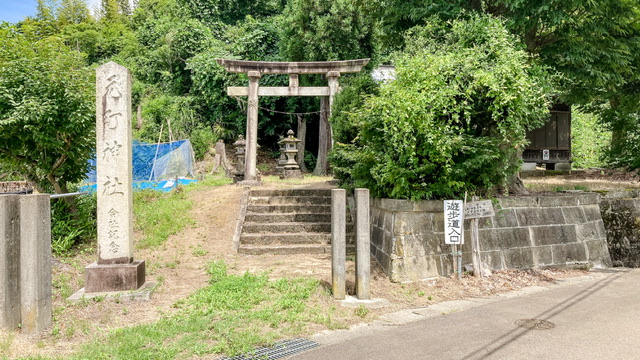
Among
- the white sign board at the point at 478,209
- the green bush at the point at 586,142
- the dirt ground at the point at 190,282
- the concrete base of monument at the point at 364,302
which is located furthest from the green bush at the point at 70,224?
the green bush at the point at 586,142

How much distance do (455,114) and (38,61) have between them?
8.15m

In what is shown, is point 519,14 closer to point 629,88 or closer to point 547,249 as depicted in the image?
point 547,249

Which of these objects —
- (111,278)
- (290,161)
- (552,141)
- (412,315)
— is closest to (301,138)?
(290,161)

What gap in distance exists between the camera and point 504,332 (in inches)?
180

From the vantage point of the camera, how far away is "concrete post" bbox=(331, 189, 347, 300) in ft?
18.6

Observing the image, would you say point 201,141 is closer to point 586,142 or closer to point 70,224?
point 70,224

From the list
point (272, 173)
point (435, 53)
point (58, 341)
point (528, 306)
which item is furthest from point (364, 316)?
point (272, 173)

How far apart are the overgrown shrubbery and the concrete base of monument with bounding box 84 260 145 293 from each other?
408 centimetres

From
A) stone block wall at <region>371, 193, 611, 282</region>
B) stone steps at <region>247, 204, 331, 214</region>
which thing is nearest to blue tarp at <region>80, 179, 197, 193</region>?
stone steps at <region>247, 204, 331, 214</region>

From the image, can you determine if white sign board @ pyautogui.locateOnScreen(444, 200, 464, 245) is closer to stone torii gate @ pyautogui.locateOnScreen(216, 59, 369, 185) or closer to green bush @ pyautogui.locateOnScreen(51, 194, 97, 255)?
green bush @ pyautogui.locateOnScreen(51, 194, 97, 255)

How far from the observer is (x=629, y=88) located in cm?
1142

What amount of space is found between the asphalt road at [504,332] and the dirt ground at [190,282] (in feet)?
1.54

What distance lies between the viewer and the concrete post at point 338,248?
5668 millimetres

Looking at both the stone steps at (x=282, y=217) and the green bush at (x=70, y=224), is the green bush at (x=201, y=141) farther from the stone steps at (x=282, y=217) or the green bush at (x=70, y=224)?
the stone steps at (x=282, y=217)
